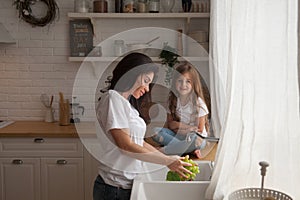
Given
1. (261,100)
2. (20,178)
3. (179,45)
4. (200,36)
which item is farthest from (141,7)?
(261,100)

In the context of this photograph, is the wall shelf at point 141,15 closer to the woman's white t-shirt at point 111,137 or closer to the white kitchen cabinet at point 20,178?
the white kitchen cabinet at point 20,178

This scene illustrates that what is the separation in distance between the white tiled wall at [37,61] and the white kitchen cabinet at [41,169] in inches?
23.9

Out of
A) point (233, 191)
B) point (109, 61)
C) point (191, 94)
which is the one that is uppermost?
point (109, 61)

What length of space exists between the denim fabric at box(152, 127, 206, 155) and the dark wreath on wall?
→ 5.67 ft

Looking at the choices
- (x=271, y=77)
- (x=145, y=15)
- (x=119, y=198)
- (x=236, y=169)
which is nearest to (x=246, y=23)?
(x=271, y=77)

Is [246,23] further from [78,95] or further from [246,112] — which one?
[78,95]

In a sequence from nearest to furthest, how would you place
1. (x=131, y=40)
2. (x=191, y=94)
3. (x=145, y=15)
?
1. (x=191, y=94)
2. (x=145, y=15)
3. (x=131, y=40)

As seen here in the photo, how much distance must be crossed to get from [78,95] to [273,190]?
9.24 ft

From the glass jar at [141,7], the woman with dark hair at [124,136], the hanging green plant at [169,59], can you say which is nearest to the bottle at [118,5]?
the glass jar at [141,7]

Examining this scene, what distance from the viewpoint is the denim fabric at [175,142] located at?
7.52 feet

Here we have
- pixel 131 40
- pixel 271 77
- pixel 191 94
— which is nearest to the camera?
pixel 271 77

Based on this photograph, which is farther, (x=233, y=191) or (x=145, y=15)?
(x=145, y=15)

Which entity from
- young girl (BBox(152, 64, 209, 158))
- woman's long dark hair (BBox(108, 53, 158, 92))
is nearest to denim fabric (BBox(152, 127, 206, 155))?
young girl (BBox(152, 64, 209, 158))

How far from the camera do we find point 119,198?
1845mm
